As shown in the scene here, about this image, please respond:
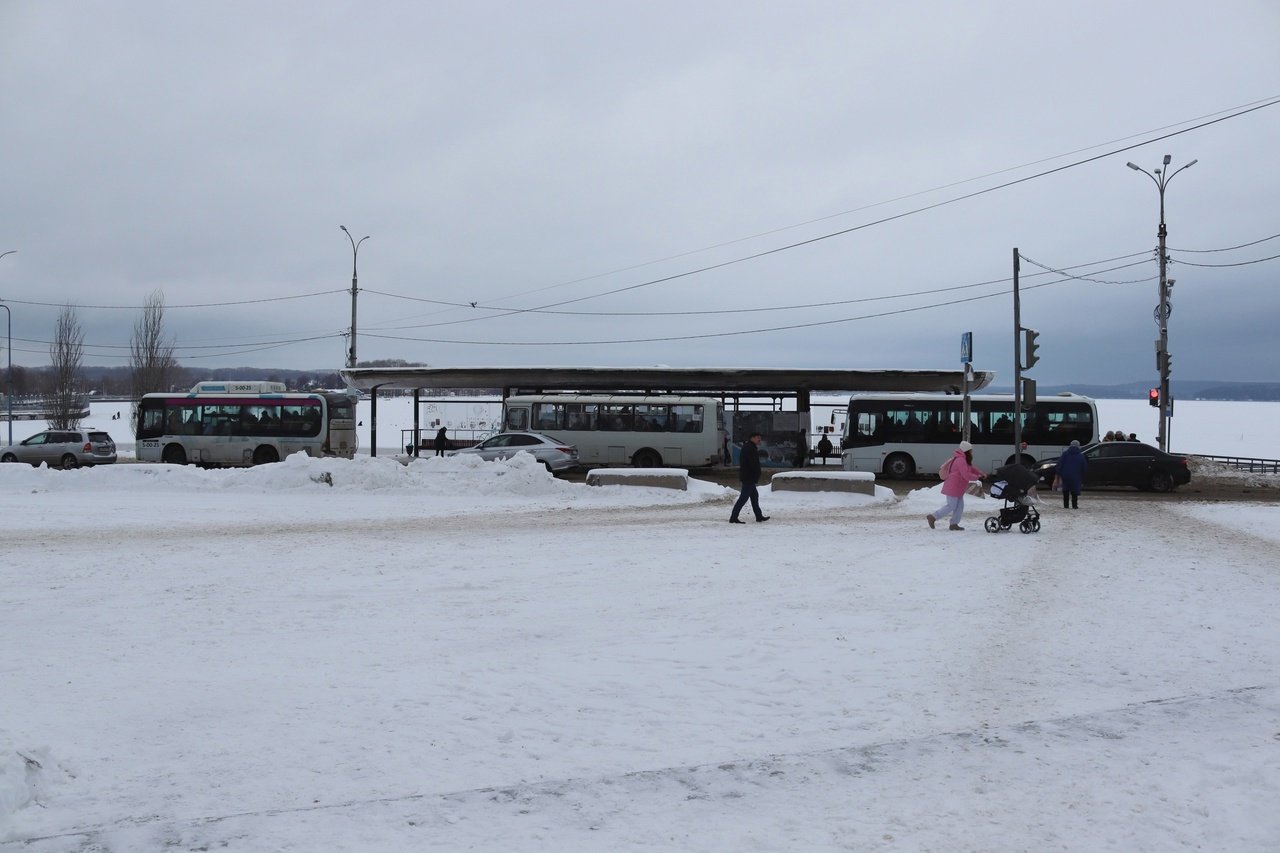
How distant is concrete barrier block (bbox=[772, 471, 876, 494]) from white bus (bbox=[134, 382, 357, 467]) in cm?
2001

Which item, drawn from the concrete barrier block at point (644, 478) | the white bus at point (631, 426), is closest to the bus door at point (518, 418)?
the white bus at point (631, 426)

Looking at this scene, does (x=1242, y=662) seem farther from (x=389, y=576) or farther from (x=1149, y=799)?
(x=389, y=576)

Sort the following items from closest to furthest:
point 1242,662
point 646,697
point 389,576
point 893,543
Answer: point 646,697 < point 1242,662 < point 389,576 < point 893,543

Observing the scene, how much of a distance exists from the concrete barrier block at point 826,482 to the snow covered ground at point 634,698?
10.0 metres

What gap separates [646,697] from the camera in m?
6.95

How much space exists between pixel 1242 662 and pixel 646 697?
16.0 feet

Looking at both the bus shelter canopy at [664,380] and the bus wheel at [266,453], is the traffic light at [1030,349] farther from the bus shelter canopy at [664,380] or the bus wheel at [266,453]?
the bus wheel at [266,453]

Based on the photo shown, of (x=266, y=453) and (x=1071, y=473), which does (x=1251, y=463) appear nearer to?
(x=1071, y=473)

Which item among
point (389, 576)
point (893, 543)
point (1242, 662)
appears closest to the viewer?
point (1242, 662)

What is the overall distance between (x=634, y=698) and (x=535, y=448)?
82.0ft

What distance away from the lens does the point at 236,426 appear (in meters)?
38.1

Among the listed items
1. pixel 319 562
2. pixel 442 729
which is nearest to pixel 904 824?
pixel 442 729

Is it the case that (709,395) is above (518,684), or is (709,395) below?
above

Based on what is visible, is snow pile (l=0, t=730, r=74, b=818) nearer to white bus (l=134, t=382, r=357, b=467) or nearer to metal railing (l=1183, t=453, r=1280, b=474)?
white bus (l=134, t=382, r=357, b=467)
